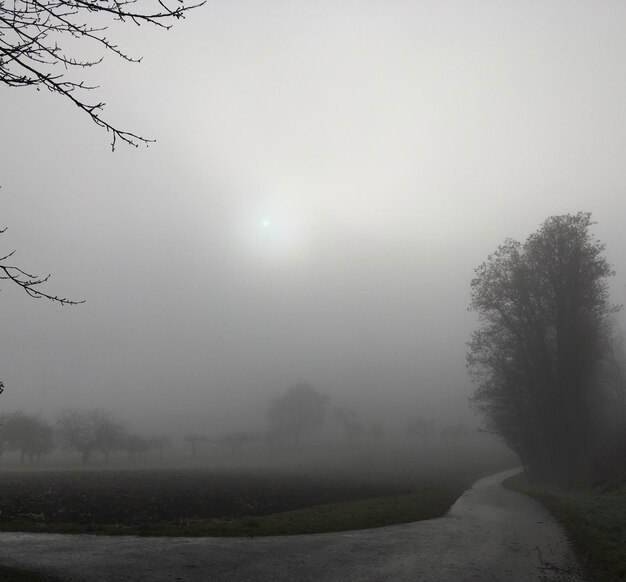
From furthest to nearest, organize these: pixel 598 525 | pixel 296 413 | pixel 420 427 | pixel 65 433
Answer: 1. pixel 420 427
2. pixel 296 413
3. pixel 65 433
4. pixel 598 525

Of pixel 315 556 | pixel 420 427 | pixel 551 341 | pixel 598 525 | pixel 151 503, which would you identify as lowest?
pixel 420 427

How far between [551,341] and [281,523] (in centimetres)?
2680

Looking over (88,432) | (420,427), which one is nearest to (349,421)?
(420,427)

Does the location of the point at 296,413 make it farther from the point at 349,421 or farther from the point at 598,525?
the point at 598,525

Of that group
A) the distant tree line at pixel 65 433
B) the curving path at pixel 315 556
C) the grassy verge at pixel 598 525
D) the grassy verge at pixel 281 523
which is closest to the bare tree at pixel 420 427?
the distant tree line at pixel 65 433

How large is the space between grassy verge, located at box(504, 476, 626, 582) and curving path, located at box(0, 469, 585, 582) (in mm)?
549

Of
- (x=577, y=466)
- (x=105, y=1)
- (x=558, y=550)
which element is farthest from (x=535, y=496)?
(x=105, y=1)

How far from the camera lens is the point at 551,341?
3519cm

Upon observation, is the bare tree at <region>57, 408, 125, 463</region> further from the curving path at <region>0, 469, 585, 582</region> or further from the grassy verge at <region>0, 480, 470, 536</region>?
the curving path at <region>0, 469, 585, 582</region>

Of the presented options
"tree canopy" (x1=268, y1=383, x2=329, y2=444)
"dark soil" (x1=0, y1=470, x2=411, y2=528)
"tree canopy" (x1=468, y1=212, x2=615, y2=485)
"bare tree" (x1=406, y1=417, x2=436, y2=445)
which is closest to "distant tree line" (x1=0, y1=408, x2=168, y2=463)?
"tree canopy" (x1=268, y1=383, x2=329, y2=444)

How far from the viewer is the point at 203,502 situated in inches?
1014

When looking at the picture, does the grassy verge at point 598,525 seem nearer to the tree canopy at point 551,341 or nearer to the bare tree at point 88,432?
the tree canopy at point 551,341

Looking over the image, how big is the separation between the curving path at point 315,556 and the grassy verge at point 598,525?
549 mm

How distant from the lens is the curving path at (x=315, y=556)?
34.2ft
